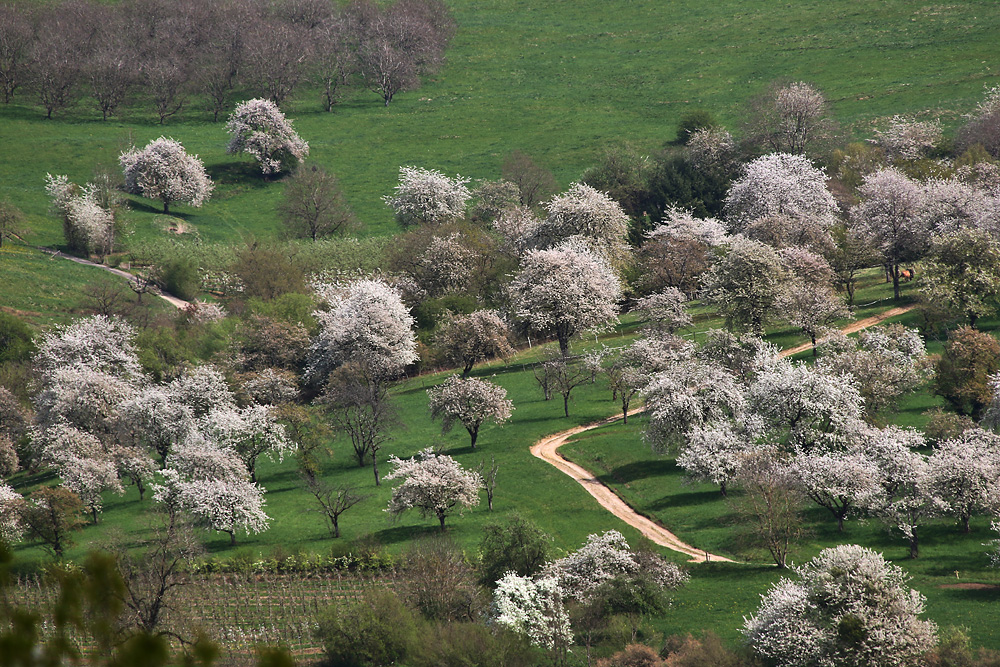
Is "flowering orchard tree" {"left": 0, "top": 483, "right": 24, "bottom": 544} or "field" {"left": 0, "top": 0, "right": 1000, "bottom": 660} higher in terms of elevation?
"field" {"left": 0, "top": 0, "right": 1000, "bottom": 660}

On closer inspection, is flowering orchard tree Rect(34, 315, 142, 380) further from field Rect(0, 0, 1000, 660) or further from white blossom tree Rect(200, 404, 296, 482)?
white blossom tree Rect(200, 404, 296, 482)

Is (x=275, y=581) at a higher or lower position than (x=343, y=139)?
lower

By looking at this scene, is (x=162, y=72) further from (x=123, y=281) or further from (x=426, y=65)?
(x=123, y=281)

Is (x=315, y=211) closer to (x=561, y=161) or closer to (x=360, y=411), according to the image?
(x=561, y=161)

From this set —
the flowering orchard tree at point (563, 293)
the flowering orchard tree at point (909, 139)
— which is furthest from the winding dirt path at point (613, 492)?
the flowering orchard tree at point (909, 139)

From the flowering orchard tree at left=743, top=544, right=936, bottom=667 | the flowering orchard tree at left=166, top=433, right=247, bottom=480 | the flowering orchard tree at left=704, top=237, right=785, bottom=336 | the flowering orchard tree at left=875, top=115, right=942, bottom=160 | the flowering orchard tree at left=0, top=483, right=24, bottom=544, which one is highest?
the flowering orchard tree at left=875, top=115, right=942, bottom=160

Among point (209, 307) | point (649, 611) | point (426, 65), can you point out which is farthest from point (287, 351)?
point (426, 65)

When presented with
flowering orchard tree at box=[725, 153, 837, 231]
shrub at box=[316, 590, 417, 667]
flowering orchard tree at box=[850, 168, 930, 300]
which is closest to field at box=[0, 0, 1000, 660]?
flowering orchard tree at box=[850, 168, 930, 300]
